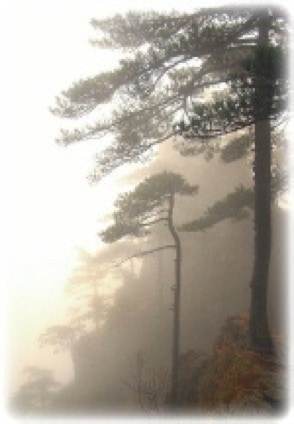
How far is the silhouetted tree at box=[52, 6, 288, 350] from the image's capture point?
11766mm

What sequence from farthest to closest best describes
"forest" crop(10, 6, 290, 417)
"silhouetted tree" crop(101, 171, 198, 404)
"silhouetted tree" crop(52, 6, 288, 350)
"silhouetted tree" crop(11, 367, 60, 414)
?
"silhouetted tree" crop(11, 367, 60, 414)
"silhouetted tree" crop(101, 171, 198, 404)
"silhouetted tree" crop(52, 6, 288, 350)
"forest" crop(10, 6, 290, 417)

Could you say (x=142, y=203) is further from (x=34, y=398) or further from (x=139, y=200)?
(x=34, y=398)

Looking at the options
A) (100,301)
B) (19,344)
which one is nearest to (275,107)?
(100,301)

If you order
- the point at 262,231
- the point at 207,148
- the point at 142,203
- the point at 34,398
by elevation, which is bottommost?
the point at 34,398

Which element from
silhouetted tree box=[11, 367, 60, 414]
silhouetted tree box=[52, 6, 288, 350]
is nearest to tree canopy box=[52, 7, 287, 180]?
silhouetted tree box=[52, 6, 288, 350]

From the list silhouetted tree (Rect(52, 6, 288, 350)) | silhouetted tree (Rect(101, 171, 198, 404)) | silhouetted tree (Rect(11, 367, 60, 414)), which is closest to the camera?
silhouetted tree (Rect(52, 6, 288, 350))

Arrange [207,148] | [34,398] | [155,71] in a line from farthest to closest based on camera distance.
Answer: [34,398], [207,148], [155,71]

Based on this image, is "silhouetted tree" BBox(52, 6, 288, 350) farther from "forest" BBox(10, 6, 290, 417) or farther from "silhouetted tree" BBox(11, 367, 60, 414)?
"silhouetted tree" BBox(11, 367, 60, 414)

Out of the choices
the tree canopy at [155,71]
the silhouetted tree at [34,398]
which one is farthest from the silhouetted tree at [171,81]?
the silhouetted tree at [34,398]

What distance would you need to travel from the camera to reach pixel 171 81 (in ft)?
44.3

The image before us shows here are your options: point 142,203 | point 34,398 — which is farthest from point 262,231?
point 34,398

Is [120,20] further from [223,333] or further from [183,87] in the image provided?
[223,333]

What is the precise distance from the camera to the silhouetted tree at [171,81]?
1177 cm

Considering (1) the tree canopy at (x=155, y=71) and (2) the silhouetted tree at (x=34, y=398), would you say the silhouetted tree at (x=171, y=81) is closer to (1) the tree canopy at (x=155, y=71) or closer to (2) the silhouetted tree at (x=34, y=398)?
(1) the tree canopy at (x=155, y=71)
